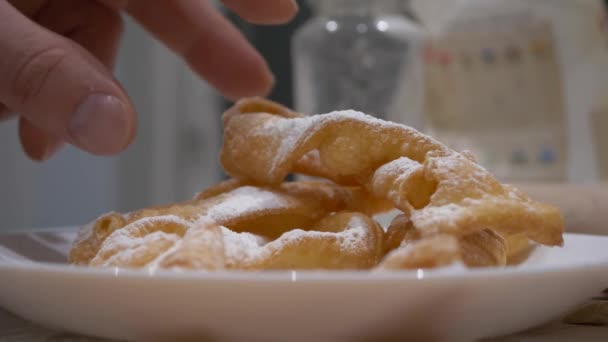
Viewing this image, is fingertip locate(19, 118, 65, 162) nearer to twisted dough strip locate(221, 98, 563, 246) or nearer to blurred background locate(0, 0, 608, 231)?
twisted dough strip locate(221, 98, 563, 246)

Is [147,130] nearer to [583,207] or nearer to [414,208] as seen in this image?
[583,207]

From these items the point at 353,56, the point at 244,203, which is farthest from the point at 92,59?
the point at 353,56

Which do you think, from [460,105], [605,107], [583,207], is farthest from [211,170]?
[583,207]

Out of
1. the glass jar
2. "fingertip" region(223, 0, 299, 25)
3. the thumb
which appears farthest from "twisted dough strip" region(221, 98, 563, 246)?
the glass jar

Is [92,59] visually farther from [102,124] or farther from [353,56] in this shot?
[353,56]

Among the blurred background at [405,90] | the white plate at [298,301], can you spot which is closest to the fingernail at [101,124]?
the white plate at [298,301]

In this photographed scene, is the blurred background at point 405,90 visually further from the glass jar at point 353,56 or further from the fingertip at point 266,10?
the fingertip at point 266,10

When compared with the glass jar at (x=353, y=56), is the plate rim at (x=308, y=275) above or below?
below
